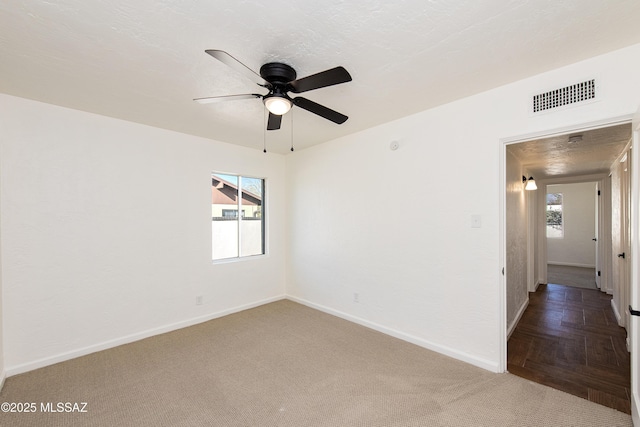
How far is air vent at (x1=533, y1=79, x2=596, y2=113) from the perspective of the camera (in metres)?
1.98

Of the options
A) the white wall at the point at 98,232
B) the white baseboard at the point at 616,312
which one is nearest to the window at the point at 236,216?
the white wall at the point at 98,232

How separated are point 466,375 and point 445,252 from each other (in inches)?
42.4

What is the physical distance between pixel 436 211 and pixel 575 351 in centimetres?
199

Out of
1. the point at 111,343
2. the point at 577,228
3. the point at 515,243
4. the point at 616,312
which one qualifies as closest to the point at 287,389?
the point at 111,343

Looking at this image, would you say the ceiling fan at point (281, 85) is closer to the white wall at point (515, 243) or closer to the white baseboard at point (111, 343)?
the white wall at point (515, 243)

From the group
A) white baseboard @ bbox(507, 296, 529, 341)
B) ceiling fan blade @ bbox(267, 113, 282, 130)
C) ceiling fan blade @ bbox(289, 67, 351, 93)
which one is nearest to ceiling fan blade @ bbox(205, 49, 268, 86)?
ceiling fan blade @ bbox(289, 67, 351, 93)

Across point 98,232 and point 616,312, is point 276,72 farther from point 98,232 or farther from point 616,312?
point 616,312

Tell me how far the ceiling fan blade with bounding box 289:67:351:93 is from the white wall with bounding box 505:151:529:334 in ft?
7.41

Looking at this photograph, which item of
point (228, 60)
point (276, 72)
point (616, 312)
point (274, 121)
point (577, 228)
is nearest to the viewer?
point (228, 60)

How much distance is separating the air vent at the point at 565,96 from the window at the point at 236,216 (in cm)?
362

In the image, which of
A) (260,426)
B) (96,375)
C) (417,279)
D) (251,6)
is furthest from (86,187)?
(417,279)

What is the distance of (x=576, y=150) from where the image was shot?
3283 millimetres

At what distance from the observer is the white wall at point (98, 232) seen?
8.26 ft

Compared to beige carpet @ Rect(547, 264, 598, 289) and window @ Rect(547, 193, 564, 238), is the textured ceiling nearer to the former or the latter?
beige carpet @ Rect(547, 264, 598, 289)
